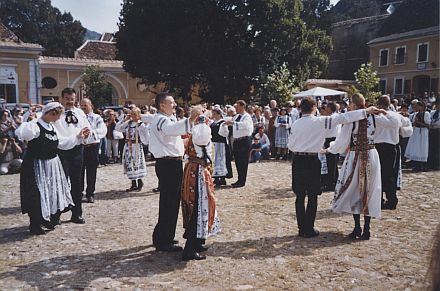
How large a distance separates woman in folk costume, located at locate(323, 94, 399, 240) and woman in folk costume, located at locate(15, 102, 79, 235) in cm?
400

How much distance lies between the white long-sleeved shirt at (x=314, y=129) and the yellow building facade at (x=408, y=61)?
2970 cm

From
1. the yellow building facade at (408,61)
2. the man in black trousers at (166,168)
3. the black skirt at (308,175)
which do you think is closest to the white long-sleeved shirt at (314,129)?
the black skirt at (308,175)

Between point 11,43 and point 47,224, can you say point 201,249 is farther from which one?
point 11,43

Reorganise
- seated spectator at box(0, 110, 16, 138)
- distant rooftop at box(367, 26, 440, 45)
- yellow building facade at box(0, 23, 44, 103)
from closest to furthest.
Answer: seated spectator at box(0, 110, 16, 138), yellow building facade at box(0, 23, 44, 103), distant rooftop at box(367, 26, 440, 45)

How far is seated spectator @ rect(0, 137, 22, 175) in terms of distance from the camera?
12273mm

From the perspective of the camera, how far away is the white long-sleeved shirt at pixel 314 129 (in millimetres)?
5414

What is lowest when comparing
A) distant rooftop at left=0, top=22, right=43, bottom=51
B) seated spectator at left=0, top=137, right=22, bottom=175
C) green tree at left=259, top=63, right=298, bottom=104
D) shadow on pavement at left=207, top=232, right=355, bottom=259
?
shadow on pavement at left=207, top=232, right=355, bottom=259

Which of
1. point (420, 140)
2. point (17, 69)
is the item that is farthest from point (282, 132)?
point (17, 69)

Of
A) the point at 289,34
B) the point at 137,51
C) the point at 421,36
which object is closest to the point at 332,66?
the point at 421,36

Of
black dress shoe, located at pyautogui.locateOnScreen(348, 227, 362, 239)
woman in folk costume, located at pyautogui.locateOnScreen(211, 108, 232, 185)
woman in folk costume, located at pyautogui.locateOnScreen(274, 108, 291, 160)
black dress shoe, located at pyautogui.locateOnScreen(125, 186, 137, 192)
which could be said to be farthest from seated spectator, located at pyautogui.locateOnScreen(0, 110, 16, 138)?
black dress shoe, located at pyautogui.locateOnScreen(348, 227, 362, 239)

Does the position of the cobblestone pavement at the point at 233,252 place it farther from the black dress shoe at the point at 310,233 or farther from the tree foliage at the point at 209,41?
the tree foliage at the point at 209,41

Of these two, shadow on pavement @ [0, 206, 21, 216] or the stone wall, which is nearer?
shadow on pavement @ [0, 206, 21, 216]

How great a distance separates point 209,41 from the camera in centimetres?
2403

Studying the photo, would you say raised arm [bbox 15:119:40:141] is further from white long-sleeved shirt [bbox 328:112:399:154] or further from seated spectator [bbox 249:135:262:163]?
seated spectator [bbox 249:135:262:163]
